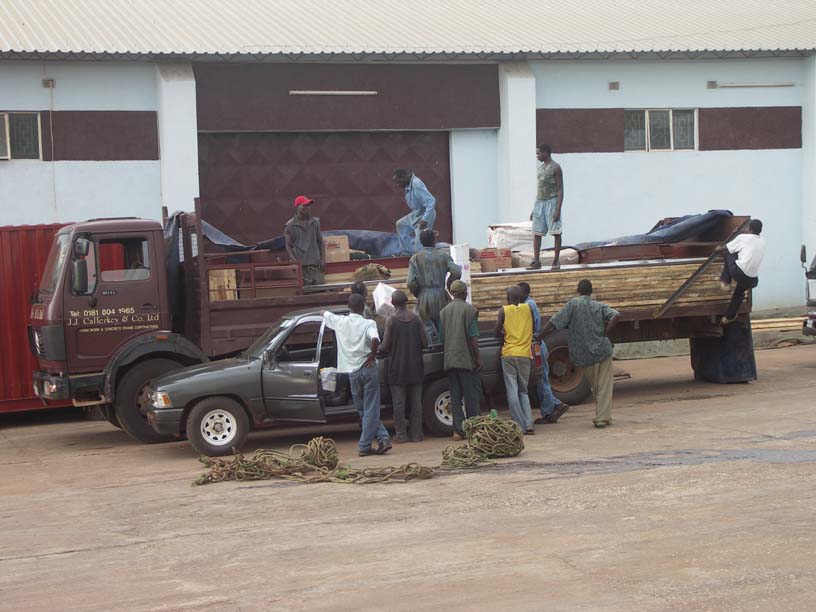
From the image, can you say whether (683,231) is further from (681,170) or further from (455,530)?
(455,530)

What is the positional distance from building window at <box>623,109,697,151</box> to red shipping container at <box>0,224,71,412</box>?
12500 mm

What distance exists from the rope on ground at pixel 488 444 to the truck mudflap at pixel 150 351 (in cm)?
390

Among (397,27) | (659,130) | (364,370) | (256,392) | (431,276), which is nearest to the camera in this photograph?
(364,370)

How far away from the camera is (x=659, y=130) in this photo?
23.4 meters

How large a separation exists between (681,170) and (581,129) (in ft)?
7.97

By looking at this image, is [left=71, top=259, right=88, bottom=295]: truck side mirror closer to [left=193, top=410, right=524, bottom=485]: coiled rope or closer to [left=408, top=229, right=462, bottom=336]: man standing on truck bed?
[left=193, top=410, right=524, bottom=485]: coiled rope

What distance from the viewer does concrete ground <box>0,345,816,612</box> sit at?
6.70 metres

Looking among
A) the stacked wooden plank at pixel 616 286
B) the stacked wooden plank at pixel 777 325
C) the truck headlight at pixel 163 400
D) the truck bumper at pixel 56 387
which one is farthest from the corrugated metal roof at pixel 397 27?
the truck headlight at pixel 163 400

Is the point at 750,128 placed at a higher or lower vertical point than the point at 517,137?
higher

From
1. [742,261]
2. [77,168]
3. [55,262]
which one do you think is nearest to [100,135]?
[77,168]

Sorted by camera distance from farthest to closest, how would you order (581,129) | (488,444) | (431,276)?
1. (581,129)
2. (431,276)
3. (488,444)

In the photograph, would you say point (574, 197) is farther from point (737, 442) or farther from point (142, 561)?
point (142, 561)

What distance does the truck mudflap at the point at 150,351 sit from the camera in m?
13.2

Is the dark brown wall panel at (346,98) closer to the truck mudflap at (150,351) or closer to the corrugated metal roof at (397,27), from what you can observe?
the corrugated metal roof at (397,27)
